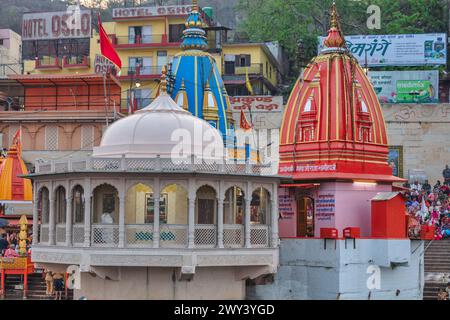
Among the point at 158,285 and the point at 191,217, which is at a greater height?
the point at 191,217

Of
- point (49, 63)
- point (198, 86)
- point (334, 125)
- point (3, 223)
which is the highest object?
point (49, 63)

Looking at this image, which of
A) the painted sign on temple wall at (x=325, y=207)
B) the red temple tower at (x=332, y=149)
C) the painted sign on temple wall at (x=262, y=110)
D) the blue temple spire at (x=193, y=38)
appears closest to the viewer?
the painted sign on temple wall at (x=325, y=207)

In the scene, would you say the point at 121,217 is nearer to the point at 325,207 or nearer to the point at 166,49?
the point at 325,207

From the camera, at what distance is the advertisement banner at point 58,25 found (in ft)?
210

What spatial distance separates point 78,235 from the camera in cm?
2692

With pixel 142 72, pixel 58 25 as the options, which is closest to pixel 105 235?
pixel 142 72

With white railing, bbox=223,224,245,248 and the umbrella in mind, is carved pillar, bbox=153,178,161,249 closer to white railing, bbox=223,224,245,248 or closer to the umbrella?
white railing, bbox=223,224,245,248

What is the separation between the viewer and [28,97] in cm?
5434

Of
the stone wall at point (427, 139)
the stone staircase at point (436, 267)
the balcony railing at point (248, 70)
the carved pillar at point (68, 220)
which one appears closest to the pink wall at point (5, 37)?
the balcony railing at point (248, 70)

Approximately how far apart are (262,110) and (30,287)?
22252 mm

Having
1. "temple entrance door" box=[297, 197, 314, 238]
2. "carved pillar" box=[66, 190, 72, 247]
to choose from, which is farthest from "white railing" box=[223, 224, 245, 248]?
"temple entrance door" box=[297, 197, 314, 238]

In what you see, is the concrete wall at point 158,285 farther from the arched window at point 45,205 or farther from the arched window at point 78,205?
the arched window at point 45,205

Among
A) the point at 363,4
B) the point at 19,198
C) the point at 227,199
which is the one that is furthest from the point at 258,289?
the point at 363,4

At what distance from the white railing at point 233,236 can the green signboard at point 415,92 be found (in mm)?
30863
